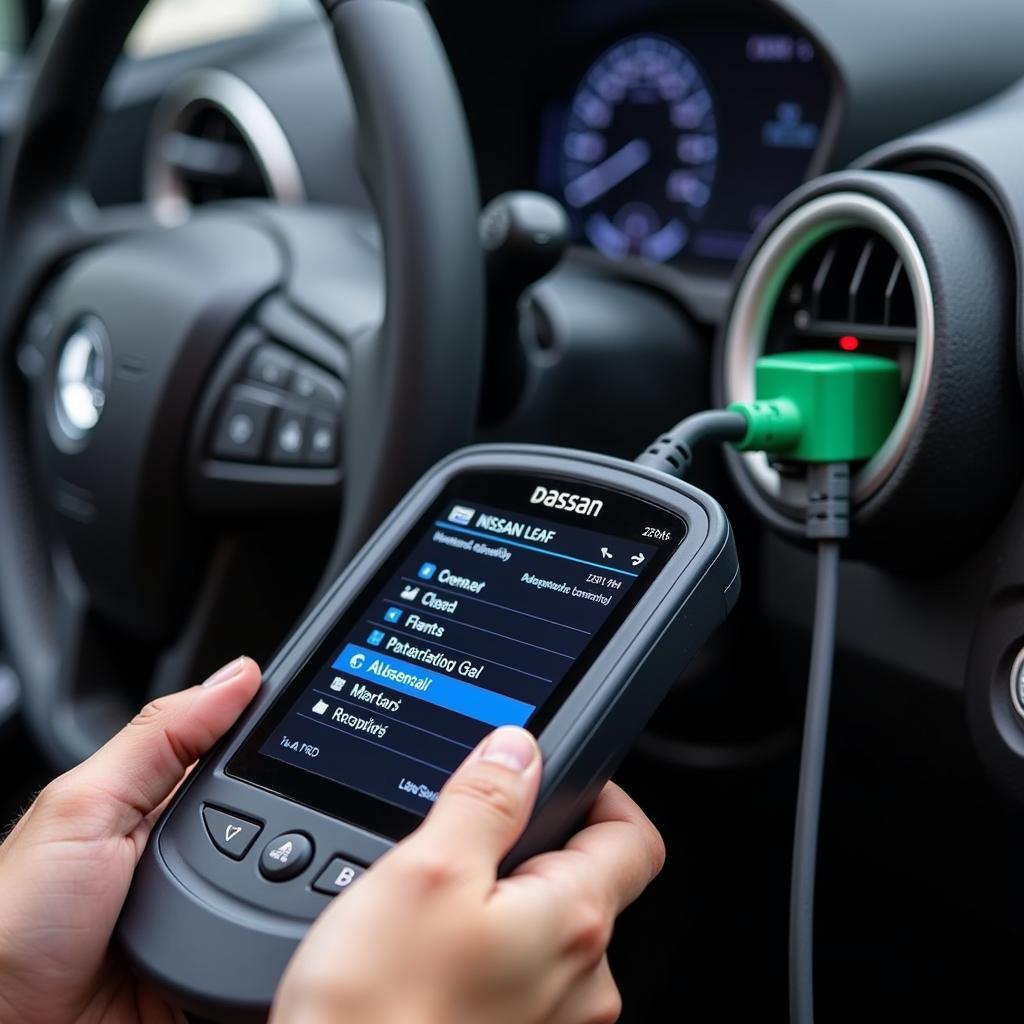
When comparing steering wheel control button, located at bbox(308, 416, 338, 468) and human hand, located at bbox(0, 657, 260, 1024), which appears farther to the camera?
steering wheel control button, located at bbox(308, 416, 338, 468)

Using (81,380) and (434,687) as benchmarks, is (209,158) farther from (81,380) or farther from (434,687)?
(434,687)

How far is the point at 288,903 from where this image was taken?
521 mm

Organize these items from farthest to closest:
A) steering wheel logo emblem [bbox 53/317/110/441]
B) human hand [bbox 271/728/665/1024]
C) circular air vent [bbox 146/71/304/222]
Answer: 1. circular air vent [bbox 146/71/304/222]
2. steering wheel logo emblem [bbox 53/317/110/441]
3. human hand [bbox 271/728/665/1024]

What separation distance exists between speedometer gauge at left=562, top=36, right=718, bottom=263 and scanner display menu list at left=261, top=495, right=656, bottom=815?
0.51m

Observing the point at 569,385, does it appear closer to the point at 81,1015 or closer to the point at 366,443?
the point at 366,443

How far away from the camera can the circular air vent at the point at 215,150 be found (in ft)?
3.81

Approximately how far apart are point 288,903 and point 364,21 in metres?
0.38

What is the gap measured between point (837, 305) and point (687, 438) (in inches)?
→ 6.3

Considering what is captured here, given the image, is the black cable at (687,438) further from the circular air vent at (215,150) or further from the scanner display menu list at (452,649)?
the circular air vent at (215,150)

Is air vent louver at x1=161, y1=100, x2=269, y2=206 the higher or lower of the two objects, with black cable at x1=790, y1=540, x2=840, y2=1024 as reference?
higher

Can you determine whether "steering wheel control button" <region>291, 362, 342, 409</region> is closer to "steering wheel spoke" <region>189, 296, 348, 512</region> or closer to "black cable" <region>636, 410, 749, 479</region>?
"steering wheel spoke" <region>189, 296, 348, 512</region>

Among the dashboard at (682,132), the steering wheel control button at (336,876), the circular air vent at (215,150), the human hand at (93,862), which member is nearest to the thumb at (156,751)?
the human hand at (93,862)

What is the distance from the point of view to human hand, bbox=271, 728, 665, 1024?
1.42 ft

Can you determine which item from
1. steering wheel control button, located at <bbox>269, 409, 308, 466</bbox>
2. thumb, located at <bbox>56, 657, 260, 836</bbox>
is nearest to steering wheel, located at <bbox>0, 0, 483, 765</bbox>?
steering wheel control button, located at <bbox>269, 409, 308, 466</bbox>
